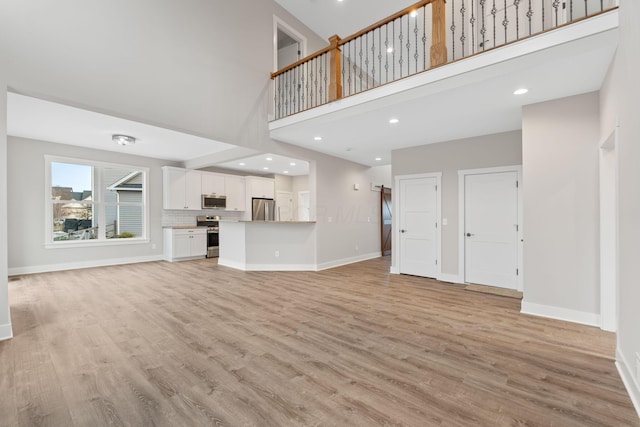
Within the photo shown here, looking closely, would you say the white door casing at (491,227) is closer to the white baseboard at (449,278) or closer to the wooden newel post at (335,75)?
the white baseboard at (449,278)

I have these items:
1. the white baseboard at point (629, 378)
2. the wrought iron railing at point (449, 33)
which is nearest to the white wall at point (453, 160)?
the wrought iron railing at point (449, 33)

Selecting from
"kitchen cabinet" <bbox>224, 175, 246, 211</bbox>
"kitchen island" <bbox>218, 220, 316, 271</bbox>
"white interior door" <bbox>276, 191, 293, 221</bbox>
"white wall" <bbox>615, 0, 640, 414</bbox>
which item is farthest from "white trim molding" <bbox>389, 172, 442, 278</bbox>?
"kitchen cabinet" <bbox>224, 175, 246, 211</bbox>

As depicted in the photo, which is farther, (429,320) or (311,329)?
(429,320)

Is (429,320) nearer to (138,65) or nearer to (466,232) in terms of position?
(466,232)

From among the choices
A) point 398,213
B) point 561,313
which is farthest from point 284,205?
point 561,313

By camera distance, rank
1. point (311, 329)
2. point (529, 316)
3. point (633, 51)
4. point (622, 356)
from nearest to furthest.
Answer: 1. point (633, 51)
2. point (622, 356)
3. point (311, 329)
4. point (529, 316)

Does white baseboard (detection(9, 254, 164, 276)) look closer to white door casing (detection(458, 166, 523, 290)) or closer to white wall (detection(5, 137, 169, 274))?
white wall (detection(5, 137, 169, 274))

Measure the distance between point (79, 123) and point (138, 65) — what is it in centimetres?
181

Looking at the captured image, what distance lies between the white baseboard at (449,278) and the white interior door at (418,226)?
126mm

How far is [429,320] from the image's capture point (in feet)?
10.7

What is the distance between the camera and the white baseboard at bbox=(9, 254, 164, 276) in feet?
18.3

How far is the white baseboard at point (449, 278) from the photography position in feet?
16.7

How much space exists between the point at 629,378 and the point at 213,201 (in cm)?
836

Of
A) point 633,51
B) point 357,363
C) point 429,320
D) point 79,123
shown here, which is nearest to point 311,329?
point 357,363
